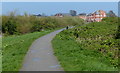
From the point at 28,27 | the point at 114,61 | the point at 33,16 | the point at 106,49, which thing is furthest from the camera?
the point at 33,16

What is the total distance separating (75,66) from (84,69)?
0.73 metres

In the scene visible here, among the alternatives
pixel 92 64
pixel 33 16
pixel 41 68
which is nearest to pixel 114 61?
pixel 92 64

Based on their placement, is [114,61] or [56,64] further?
[114,61]

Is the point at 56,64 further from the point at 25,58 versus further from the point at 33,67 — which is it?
the point at 25,58

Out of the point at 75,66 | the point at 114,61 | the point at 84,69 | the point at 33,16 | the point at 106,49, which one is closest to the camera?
the point at 84,69

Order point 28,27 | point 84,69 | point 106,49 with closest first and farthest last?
1. point 84,69
2. point 106,49
3. point 28,27

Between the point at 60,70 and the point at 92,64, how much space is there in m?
1.57

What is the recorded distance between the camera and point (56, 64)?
11086 millimetres

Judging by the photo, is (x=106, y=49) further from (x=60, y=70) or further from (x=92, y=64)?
(x=60, y=70)

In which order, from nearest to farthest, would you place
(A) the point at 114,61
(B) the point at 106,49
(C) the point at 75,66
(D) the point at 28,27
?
(C) the point at 75,66
(A) the point at 114,61
(B) the point at 106,49
(D) the point at 28,27

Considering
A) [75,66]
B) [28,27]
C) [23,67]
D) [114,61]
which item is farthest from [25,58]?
[28,27]

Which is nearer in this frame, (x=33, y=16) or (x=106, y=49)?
(x=106, y=49)

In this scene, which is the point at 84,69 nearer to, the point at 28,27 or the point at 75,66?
the point at 75,66

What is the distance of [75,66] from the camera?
10.5 m
